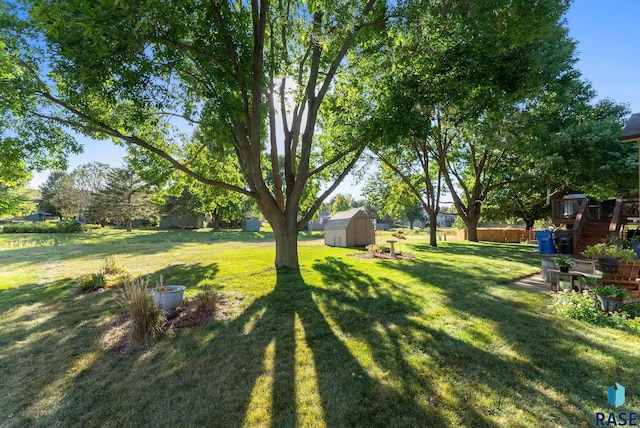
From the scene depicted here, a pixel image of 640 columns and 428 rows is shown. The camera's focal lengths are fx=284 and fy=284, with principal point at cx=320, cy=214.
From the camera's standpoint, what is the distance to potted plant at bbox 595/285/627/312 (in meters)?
4.73

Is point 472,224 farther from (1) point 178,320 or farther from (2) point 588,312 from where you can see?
(1) point 178,320

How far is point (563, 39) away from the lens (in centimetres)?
1384

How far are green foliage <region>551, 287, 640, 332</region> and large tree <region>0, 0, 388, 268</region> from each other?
602cm

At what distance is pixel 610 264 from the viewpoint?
19.2ft

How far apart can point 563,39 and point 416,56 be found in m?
11.2

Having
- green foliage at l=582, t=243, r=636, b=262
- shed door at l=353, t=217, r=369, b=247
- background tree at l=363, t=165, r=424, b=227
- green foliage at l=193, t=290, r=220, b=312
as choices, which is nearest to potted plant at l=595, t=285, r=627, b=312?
green foliage at l=582, t=243, r=636, b=262

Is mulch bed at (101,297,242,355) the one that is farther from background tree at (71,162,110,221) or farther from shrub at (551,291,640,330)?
background tree at (71,162,110,221)

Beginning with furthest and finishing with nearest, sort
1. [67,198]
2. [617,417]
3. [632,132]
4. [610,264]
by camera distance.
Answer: [67,198] → [610,264] → [632,132] → [617,417]

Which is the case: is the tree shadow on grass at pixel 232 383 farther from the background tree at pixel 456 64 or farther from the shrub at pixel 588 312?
the background tree at pixel 456 64

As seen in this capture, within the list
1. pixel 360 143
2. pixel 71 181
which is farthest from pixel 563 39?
pixel 71 181

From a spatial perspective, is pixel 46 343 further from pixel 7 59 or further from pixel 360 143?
pixel 360 143

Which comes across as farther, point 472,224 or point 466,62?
point 472,224

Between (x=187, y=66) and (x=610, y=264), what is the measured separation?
11188mm

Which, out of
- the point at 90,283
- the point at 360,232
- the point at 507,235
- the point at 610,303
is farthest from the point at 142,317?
the point at 507,235
